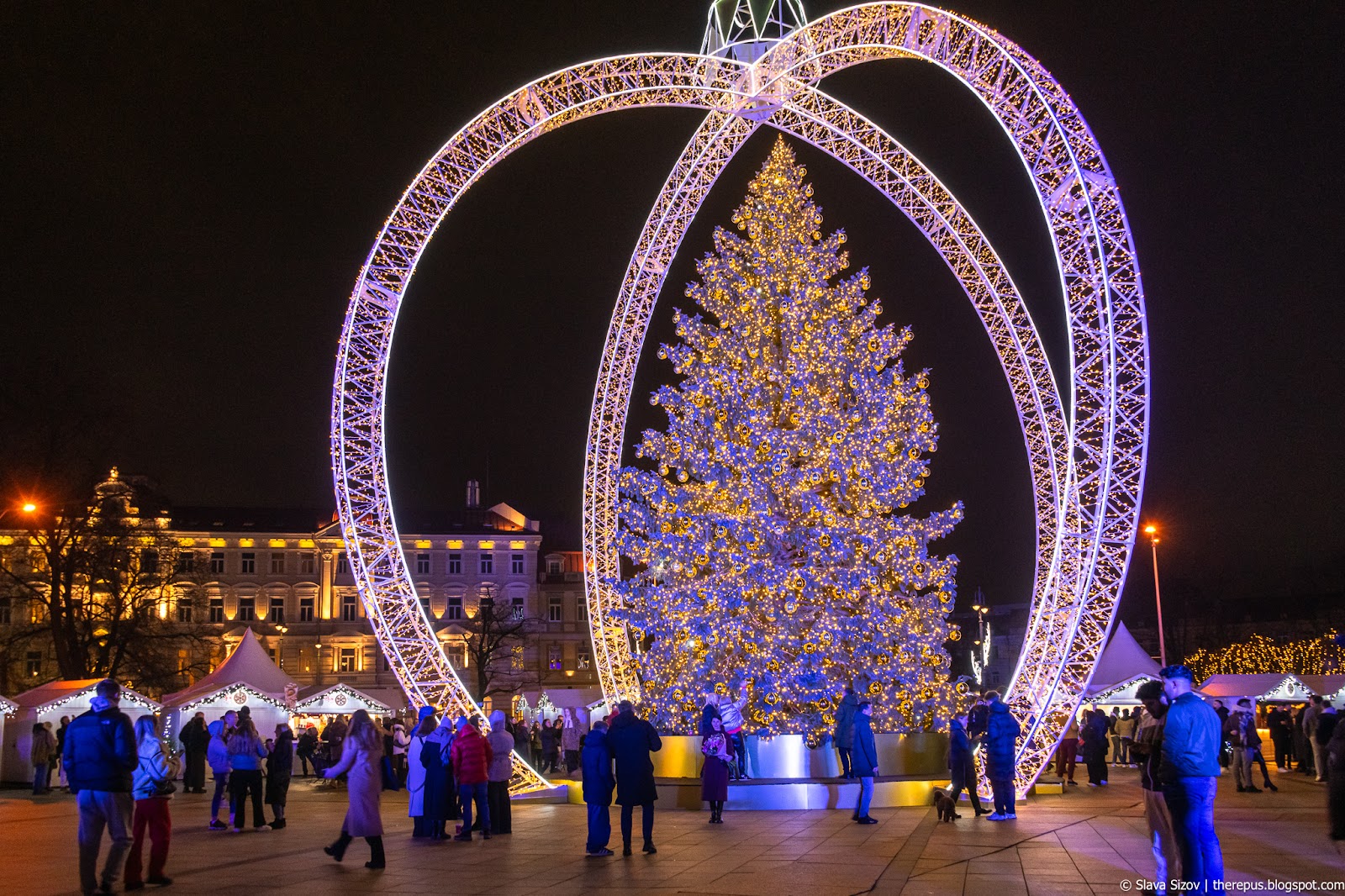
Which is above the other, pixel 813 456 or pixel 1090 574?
pixel 813 456

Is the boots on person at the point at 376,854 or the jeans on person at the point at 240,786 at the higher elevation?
the jeans on person at the point at 240,786

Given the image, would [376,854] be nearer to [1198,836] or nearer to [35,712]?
[1198,836]

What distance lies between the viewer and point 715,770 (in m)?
17.1

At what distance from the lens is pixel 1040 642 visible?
20.5 m

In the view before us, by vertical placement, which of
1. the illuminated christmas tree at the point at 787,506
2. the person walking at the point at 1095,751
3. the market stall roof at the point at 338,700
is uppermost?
the illuminated christmas tree at the point at 787,506

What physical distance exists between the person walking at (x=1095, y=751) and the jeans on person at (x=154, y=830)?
18.8 metres

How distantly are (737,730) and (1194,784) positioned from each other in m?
11.5

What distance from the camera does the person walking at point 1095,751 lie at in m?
25.1

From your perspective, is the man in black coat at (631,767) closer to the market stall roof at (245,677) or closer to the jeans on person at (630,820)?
the jeans on person at (630,820)

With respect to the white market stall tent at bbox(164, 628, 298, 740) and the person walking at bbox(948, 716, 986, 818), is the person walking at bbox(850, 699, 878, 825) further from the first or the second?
the white market stall tent at bbox(164, 628, 298, 740)

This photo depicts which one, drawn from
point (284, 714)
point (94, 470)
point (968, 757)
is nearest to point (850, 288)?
point (968, 757)

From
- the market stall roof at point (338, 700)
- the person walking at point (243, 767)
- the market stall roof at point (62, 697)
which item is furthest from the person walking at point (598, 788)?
the market stall roof at point (338, 700)

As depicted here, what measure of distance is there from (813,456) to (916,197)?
6205mm

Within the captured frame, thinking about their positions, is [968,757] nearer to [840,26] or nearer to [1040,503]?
[1040,503]
